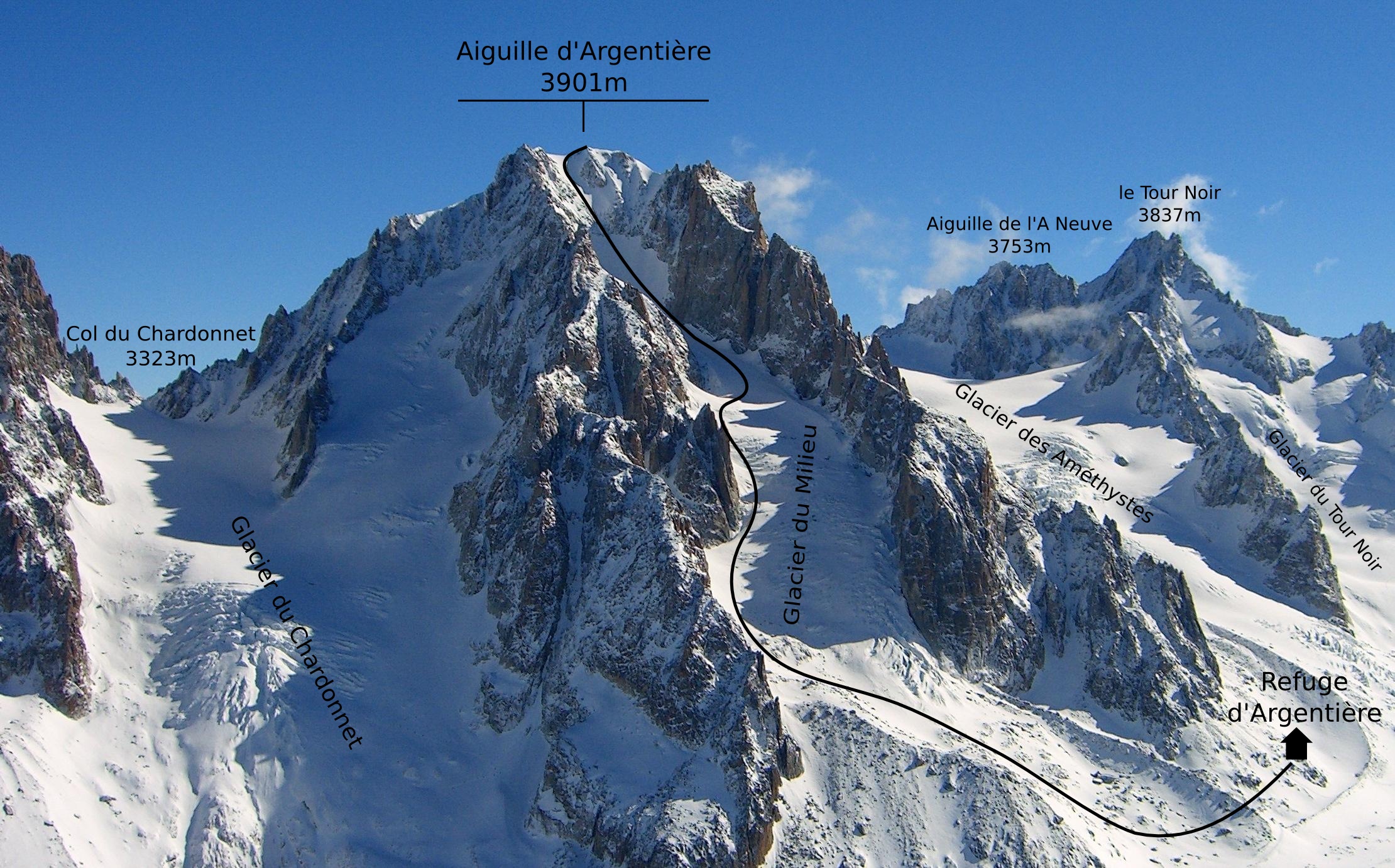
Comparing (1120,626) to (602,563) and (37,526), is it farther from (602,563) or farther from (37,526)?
(37,526)

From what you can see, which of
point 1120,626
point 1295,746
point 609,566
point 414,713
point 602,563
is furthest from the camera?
point 1120,626

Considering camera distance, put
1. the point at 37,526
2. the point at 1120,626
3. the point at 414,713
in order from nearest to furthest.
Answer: the point at 37,526
the point at 414,713
the point at 1120,626

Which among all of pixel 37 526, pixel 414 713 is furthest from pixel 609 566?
pixel 37 526

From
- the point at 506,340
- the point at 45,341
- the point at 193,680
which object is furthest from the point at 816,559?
the point at 45,341

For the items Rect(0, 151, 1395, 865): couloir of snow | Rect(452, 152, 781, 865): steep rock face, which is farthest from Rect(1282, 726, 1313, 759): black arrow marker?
Rect(452, 152, 781, 865): steep rock face

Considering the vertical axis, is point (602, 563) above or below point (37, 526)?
below

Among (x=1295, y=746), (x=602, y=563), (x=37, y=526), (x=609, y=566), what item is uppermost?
(x=37, y=526)

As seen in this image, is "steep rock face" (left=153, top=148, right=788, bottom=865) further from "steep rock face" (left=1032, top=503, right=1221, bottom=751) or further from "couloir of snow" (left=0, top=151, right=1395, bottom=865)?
"steep rock face" (left=1032, top=503, right=1221, bottom=751)

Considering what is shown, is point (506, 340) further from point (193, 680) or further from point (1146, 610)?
point (1146, 610)
